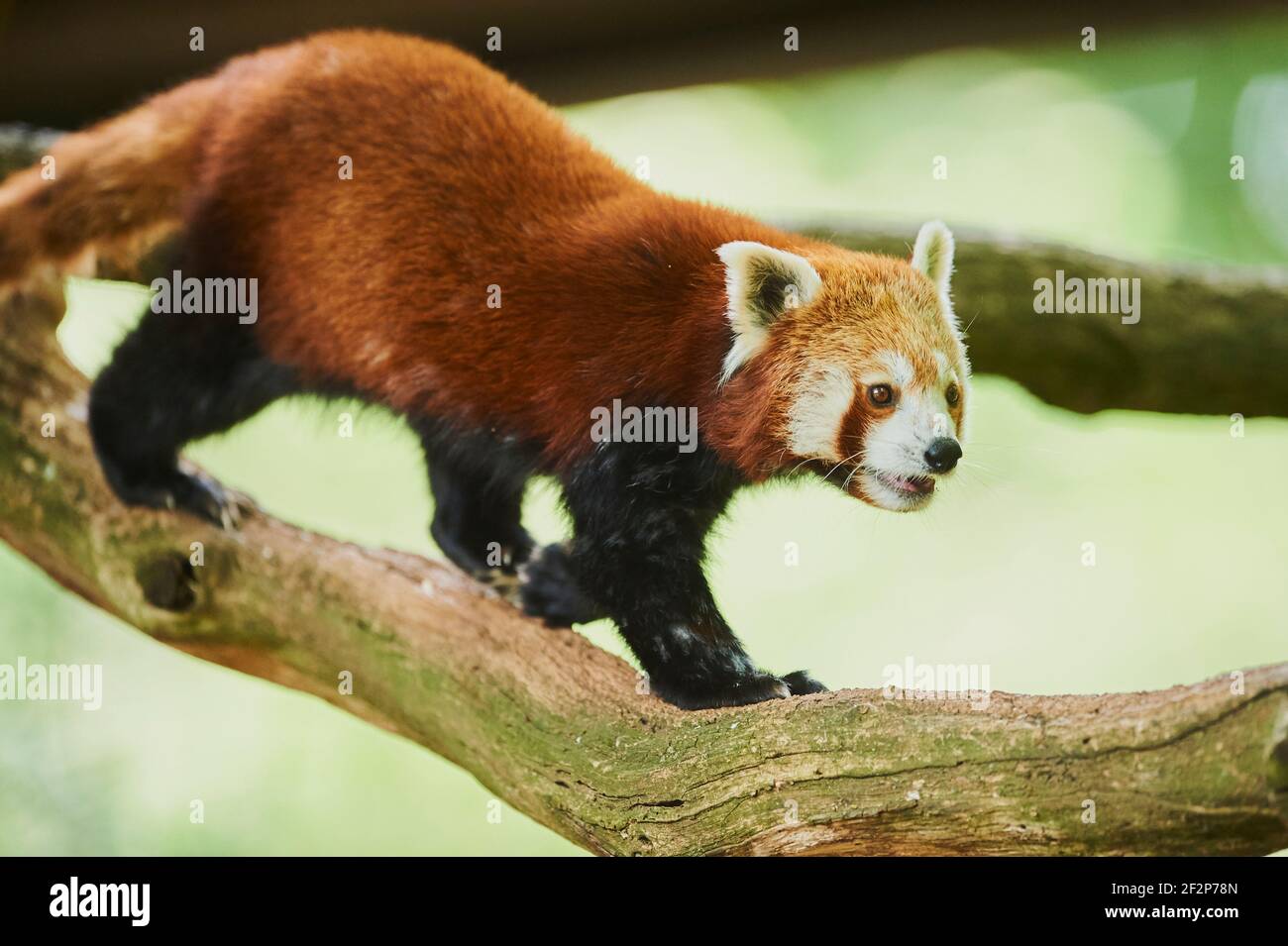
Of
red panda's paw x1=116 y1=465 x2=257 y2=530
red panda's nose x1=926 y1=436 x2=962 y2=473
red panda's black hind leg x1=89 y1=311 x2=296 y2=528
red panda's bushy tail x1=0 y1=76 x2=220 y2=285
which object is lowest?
red panda's nose x1=926 y1=436 x2=962 y2=473

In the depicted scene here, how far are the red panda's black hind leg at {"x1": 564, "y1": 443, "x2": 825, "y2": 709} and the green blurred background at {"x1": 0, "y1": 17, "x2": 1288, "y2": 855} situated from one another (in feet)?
0.68

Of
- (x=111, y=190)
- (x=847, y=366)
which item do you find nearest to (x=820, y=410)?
(x=847, y=366)

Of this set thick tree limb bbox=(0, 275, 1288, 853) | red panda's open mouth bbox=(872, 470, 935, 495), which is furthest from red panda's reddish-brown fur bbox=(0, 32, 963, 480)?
thick tree limb bbox=(0, 275, 1288, 853)

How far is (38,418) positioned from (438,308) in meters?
1.46

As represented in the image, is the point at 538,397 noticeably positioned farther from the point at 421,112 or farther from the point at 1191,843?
the point at 1191,843

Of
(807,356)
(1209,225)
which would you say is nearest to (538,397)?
(807,356)

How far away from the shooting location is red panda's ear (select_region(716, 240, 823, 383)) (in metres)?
2.56

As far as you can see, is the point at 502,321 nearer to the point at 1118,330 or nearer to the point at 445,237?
the point at 445,237

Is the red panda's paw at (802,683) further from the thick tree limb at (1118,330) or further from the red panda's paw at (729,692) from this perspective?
the thick tree limb at (1118,330)

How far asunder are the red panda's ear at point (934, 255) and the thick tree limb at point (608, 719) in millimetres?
1050

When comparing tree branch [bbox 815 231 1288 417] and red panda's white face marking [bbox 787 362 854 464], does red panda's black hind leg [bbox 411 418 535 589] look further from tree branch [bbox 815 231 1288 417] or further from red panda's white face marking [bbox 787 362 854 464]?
tree branch [bbox 815 231 1288 417]

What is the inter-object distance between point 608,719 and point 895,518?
2.92ft
